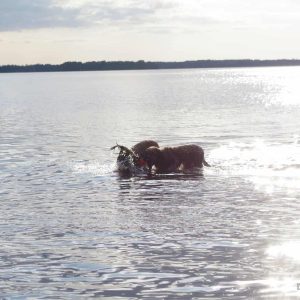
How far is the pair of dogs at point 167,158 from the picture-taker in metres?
24.1

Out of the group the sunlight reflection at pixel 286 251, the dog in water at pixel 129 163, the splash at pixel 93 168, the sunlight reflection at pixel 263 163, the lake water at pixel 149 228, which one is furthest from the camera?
the dog in water at pixel 129 163

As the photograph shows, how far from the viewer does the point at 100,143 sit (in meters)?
34.2

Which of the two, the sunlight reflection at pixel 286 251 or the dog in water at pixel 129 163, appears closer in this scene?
the sunlight reflection at pixel 286 251

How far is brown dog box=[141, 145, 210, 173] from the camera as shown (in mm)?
24078

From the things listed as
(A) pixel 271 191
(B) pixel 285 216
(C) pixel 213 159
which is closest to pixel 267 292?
(B) pixel 285 216

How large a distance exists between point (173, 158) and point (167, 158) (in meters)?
0.22

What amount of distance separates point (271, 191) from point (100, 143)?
52.6 ft

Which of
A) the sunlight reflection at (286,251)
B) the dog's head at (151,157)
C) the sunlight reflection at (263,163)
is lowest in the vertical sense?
the sunlight reflection at (263,163)

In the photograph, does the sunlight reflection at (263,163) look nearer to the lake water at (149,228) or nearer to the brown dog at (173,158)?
the lake water at (149,228)

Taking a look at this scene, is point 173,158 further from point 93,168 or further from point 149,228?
point 149,228

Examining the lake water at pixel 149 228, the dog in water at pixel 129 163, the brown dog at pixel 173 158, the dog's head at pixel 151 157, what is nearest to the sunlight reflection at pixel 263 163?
the lake water at pixel 149 228

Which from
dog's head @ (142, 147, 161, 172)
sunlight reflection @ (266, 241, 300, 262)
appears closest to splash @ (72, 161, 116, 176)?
dog's head @ (142, 147, 161, 172)

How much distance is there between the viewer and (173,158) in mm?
24219

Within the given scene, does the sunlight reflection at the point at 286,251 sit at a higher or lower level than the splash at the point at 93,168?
higher
